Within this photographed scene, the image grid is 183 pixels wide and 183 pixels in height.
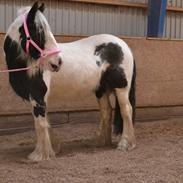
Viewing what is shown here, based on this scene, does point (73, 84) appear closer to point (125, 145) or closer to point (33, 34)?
point (33, 34)

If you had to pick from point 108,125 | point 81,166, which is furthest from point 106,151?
point 81,166

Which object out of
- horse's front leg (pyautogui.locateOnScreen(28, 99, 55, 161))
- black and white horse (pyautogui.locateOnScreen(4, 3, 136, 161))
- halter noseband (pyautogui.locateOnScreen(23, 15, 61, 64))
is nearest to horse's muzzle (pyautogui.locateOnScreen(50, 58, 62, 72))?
black and white horse (pyautogui.locateOnScreen(4, 3, 136, 161))

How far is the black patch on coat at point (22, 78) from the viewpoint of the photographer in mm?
4801

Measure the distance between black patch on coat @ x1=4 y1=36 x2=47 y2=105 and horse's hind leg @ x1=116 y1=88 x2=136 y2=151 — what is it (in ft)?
3.39

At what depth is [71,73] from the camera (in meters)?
5.20

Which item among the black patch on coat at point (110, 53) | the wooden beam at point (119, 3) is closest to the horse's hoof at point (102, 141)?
the black patch on coat at point (110, 53)

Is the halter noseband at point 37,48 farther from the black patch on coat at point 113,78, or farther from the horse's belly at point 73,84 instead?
the black patch on coat at point 113,78

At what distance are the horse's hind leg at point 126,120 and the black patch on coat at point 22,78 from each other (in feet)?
3.39

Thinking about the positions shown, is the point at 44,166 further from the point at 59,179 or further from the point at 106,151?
the point at 106,151

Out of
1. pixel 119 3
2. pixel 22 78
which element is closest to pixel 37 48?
pixel 22 78

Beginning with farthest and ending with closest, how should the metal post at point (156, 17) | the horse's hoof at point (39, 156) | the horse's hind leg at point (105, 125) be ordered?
the metal post at point (156, 17) < the horse's hind leg at point (105, 125) < the horse's hoof at point (39, 156)

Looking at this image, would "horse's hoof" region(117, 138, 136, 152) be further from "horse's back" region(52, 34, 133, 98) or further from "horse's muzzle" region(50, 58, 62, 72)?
"horse's muzzle" region(50, 58, 62, 72)

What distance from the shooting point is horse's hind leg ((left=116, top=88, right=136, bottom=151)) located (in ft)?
18.2

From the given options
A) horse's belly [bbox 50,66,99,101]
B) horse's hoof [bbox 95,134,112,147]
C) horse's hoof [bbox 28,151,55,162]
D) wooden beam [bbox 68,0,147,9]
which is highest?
wooden beam [bbox 68,0,147,9]
